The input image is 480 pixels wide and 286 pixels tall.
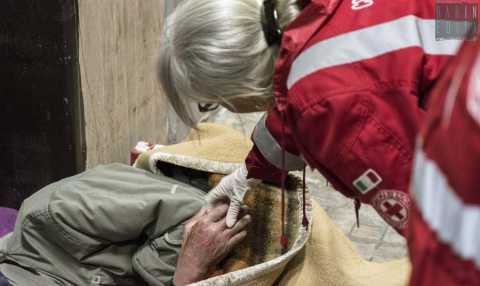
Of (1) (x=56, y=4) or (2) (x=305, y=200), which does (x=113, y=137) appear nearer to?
(1) (x=56, y=4)

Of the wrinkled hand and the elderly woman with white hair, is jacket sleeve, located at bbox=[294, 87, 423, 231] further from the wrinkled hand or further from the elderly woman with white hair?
the wrinkled hand

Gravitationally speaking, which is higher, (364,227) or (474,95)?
(474,95)

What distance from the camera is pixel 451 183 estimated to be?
36 cm

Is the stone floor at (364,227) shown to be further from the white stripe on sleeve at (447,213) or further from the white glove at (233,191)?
the white stripe on sleeve at (447,213)

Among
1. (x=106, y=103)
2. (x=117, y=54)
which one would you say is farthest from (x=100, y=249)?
(x=117, y=54)

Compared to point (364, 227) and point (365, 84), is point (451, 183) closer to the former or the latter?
point (365, 84)

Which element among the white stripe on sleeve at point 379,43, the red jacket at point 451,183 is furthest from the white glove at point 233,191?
the red jacket at point 451,183

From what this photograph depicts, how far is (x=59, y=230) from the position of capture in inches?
52.0

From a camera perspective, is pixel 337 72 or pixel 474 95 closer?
pixel 474 95

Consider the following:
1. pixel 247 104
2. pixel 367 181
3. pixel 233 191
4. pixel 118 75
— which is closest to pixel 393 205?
pixel 367 181

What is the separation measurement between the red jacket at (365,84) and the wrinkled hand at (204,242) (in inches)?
21.5

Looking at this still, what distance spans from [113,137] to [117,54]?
0.77ft

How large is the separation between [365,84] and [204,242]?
0.67 meters

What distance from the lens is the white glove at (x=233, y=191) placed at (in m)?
→ 1.35
